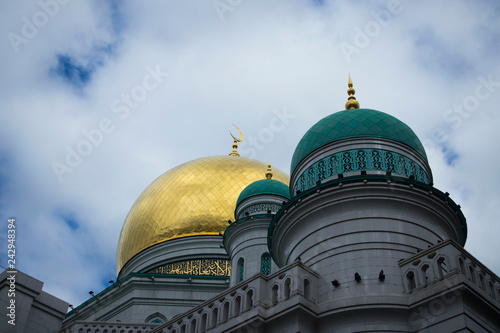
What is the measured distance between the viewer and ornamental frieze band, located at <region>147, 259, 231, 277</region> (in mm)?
22359

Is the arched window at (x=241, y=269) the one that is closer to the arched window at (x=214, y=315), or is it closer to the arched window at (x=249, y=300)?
the arched window at (x=214, y=315)

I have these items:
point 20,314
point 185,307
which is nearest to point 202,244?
point 185,307

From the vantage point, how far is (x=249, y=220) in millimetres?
18641

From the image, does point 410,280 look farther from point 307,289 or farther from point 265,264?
point 265,264

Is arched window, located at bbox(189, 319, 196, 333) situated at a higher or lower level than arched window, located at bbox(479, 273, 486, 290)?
lower

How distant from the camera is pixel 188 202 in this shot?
79.8 feet

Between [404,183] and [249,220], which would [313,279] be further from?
[249,220]

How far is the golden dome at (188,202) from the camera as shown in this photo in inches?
934

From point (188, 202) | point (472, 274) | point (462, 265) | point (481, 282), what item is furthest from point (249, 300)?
point (188, 202)

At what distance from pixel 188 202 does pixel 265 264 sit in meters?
7.19

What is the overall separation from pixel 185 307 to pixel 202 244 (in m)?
3.17

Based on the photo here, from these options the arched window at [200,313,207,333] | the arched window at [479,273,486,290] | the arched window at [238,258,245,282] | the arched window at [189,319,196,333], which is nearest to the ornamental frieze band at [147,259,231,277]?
the arched window at [238,258,245,282]

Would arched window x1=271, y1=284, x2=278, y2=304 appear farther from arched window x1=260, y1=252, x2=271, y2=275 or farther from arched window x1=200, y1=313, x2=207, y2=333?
arched window x1=260, y1=252, x2=271, y2=275

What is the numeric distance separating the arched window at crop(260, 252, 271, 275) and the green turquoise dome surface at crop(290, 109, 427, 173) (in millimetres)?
4547
